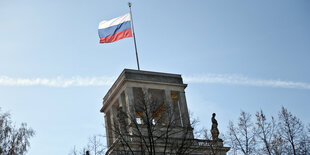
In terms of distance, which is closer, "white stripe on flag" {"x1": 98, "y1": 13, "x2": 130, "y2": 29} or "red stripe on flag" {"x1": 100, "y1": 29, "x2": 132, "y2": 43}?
"red stripe on flag" {"x1": 100, "y1": 29, "x2": 132, "y2": 43}

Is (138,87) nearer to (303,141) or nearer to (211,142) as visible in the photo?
(211,142)

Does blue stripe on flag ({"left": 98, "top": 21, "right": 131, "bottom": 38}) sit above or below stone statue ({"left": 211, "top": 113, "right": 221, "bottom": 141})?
above

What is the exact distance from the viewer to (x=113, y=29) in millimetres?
49812

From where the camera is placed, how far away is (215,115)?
1845 inches

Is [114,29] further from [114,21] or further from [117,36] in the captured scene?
[114,21]

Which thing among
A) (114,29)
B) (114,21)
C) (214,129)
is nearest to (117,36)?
(114,29)

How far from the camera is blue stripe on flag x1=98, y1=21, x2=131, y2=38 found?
4959cm

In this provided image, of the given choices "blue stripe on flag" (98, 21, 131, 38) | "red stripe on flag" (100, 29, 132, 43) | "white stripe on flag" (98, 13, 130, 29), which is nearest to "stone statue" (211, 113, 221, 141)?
"red stripe on flag" (100, 29, 132, 43)

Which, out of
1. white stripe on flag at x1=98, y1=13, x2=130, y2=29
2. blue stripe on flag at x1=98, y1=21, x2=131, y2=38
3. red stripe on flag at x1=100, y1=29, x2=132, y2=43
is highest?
white stripe on flag at x1=98, y1=13, x2=130, y2=29

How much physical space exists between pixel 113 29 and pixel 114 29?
0.11 meters

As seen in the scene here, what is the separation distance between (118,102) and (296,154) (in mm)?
18993

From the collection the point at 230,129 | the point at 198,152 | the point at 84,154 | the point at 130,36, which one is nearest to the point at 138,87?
the point at 130,36

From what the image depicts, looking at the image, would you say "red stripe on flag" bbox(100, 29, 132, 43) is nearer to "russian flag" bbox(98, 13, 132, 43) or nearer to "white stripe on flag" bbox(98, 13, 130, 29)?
"russian flag" bbox(98, 13, 132, 43)

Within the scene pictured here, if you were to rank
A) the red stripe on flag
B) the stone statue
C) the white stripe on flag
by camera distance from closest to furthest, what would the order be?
the stone statue, the red stripe on flag, the white stripe on flag
